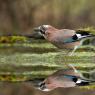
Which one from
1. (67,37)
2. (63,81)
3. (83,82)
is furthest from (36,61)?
(83,82)

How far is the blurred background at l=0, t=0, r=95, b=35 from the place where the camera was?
1955 centimetres

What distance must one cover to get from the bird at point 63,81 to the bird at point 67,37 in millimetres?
1635

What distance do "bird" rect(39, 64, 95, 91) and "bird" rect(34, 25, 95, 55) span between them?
1.64 m

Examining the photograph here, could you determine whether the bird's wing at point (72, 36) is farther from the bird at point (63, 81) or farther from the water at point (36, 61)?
the bird at point (63, 81)

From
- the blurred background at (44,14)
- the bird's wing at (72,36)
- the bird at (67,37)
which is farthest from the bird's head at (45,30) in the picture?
the blurred background at (44,14)

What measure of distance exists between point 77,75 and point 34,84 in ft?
2.67

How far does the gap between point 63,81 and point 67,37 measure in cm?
229

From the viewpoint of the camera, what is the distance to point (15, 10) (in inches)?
808

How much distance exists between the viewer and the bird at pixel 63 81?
11.8 meters

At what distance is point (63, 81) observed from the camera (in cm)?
1192

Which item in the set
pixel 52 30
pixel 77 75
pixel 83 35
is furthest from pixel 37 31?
pixel 77 75

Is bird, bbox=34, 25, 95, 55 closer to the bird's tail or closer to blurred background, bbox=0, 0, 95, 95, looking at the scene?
blurred background, bbox=0, 0, 95, 95

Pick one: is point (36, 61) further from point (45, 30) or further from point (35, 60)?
point (45, 30)

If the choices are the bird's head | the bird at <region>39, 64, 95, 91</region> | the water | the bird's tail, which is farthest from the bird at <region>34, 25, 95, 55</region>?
the bird's tail
